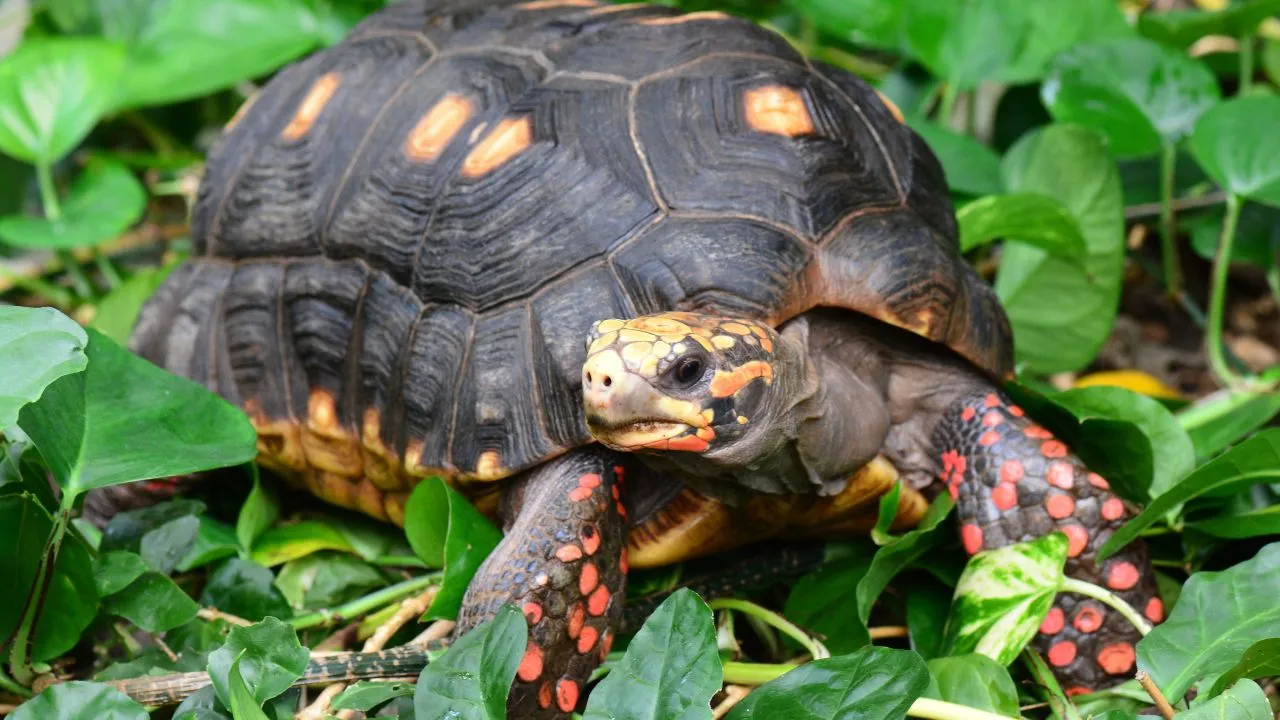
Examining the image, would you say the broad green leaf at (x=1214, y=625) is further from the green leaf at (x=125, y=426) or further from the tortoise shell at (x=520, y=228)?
the green leaf at (x=125, y=426)

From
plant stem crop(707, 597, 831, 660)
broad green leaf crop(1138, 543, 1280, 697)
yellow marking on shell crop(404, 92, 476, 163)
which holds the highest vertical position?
yellow marking on shell crop(404, 92, 476, 163)

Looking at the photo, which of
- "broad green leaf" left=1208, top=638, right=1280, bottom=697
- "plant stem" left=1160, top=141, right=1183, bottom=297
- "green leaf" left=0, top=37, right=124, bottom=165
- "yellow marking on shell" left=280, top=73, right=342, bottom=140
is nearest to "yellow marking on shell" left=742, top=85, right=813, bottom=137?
"yellow marking on shell" left=280, top=73, right=342, bottom=140

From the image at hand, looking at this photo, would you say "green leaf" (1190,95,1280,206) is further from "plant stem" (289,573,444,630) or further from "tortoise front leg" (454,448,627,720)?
"plant stem" (289,573,444,630)

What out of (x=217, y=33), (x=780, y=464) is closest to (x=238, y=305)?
(x=780, y=464)

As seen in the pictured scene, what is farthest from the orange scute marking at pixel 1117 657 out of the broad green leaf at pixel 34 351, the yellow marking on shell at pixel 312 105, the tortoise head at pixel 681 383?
the yellow marking on shell at pixel 312 105

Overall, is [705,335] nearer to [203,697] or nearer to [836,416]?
[836,416]
